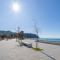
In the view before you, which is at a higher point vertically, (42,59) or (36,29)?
(36,29)

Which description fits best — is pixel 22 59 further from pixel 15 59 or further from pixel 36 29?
pixel 36 29

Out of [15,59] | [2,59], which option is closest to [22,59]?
[15,59]

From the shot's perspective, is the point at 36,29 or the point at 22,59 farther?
the point at 36,29

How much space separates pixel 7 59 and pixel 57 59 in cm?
396

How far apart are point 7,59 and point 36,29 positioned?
1200 cm

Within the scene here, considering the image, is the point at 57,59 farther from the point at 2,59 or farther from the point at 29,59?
the point at 2,59

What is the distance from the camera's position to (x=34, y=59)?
10.9 m

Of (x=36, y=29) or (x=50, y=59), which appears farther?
(x=36, y=29)

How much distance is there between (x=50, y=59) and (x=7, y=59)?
3422 millimetres

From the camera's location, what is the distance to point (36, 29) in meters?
22.5

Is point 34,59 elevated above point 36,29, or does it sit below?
below

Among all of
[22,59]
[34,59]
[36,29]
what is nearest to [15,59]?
[22,59]

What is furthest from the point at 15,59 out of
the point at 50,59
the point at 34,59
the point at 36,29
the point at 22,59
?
the point at 36,29

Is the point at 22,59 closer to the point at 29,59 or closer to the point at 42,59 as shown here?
the point at 29,59
